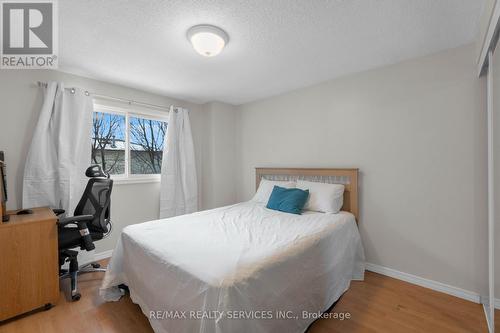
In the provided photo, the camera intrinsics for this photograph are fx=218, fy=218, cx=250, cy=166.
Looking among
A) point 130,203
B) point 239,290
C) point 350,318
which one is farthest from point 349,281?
→ point 130,203

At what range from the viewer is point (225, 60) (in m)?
2.28

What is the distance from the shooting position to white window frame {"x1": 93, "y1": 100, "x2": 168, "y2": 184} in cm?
292

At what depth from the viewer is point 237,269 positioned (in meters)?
1.22

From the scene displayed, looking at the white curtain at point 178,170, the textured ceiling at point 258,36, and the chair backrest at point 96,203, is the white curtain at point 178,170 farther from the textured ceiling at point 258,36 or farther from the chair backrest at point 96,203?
the chair backrest at point 96,203

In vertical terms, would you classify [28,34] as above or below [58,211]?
above

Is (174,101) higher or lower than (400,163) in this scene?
higher

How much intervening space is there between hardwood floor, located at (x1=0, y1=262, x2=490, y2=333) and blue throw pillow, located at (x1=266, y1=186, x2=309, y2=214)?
943 millimetres

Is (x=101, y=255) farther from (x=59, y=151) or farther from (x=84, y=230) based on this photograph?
(x=59, y=151)

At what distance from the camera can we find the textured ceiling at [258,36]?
1511mm

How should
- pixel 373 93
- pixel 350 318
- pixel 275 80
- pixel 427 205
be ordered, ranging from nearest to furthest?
pixel 350 318 < pixel 427 205 < pixel 373 93 < pixel 275 80

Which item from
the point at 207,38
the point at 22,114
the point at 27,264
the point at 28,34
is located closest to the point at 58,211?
the point at 27,264

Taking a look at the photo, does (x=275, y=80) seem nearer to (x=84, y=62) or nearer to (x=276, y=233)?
(x=276, y=233)

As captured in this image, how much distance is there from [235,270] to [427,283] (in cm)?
210

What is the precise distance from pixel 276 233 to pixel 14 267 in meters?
2.09
